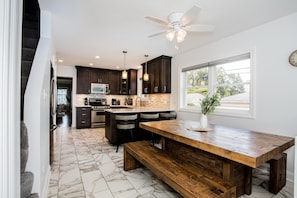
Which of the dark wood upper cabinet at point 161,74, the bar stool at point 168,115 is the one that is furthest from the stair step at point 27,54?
the dark wood upper cabinet at point 161,74

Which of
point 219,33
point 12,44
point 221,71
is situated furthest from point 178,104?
point 12,44

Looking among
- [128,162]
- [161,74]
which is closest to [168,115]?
[161,74]

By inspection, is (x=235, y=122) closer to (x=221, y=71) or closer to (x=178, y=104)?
(x=221, y=71)

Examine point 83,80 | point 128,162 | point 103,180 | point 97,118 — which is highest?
point 83,80

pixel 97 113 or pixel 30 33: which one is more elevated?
pixel 30 33

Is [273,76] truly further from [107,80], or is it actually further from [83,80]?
[83,80]

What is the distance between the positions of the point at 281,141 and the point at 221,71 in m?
2.15

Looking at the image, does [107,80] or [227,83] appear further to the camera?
[107,80]

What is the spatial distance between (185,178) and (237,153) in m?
0.56

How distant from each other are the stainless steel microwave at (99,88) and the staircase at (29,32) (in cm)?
425

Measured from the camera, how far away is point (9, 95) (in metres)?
0.84

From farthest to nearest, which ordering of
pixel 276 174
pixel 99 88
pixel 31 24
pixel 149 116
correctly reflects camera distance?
pixel 99 88, pixel 149 116, pixel 31 24, pixel 276 174

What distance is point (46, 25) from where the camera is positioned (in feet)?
7.64

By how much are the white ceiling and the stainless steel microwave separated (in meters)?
2.79
